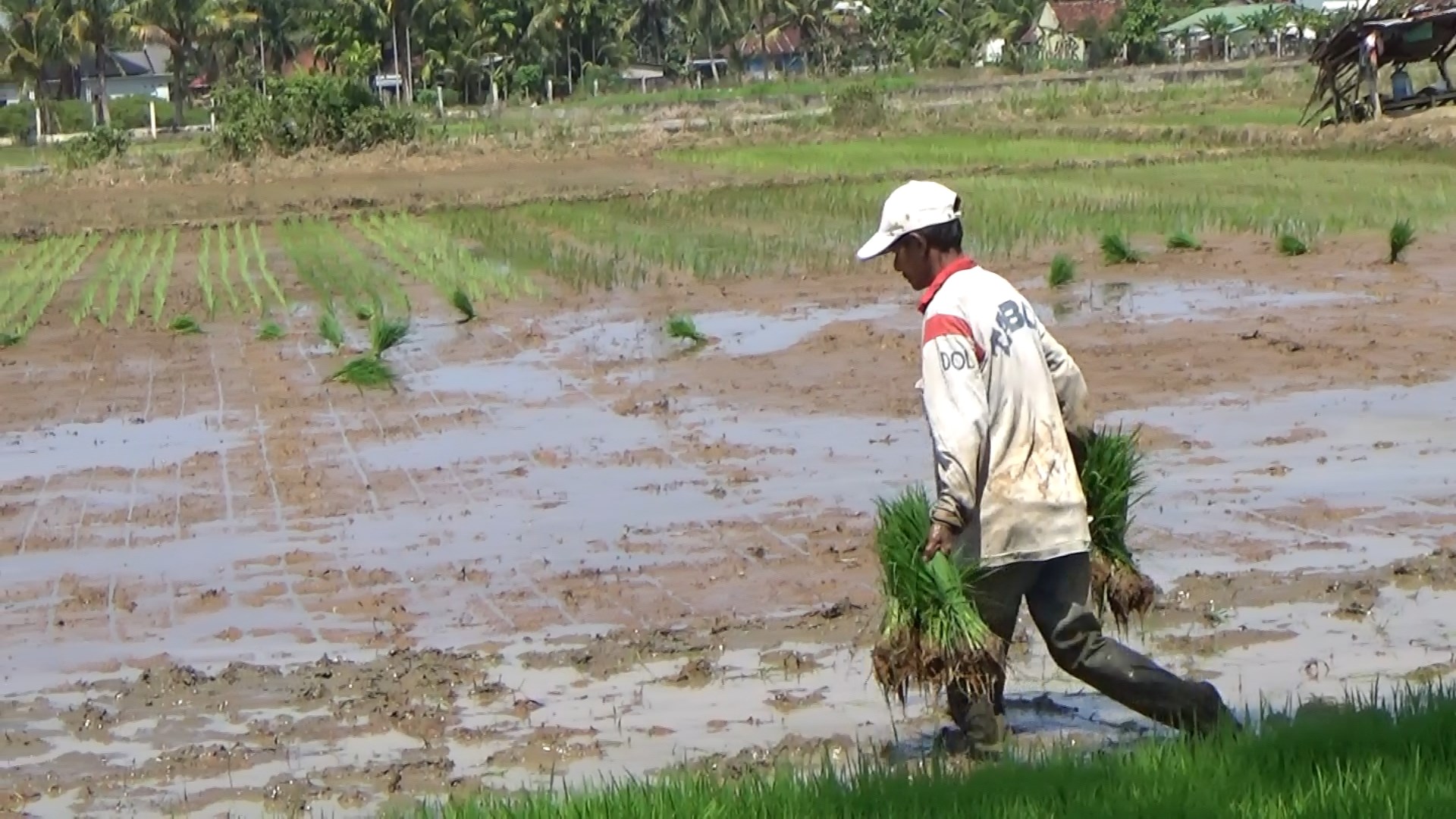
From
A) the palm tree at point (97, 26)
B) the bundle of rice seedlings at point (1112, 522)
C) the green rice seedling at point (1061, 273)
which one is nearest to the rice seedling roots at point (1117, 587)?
the bundle of rice seedlings at point (1112, 522)

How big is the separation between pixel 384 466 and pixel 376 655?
3.10 m

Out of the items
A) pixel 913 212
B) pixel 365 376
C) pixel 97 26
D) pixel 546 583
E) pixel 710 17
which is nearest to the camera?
pixel 913 212

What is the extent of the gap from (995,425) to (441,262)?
13870 millimetres

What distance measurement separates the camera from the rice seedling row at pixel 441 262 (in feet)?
51.6

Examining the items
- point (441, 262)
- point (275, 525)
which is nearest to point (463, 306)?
point (441, 262)

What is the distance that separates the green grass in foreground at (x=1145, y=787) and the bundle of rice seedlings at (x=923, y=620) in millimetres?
381

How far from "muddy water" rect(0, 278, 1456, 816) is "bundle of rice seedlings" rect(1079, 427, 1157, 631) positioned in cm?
33

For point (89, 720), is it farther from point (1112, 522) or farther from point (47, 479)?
point (47, 479)

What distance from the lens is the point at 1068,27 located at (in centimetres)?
6925

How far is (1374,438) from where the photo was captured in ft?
27.7

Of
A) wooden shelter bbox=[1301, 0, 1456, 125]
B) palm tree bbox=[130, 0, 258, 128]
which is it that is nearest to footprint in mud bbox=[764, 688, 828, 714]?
wooden shelter bbox=[1301, 0, 1456, 125]

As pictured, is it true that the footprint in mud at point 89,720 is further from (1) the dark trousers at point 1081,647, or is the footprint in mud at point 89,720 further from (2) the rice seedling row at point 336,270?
(2) the rice seedling row at point 336,270

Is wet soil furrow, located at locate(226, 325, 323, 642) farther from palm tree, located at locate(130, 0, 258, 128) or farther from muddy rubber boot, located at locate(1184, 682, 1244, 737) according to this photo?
palm tree, located at locate(130, 0, 258, 128)

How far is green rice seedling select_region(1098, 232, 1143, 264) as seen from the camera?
49.3 feet
